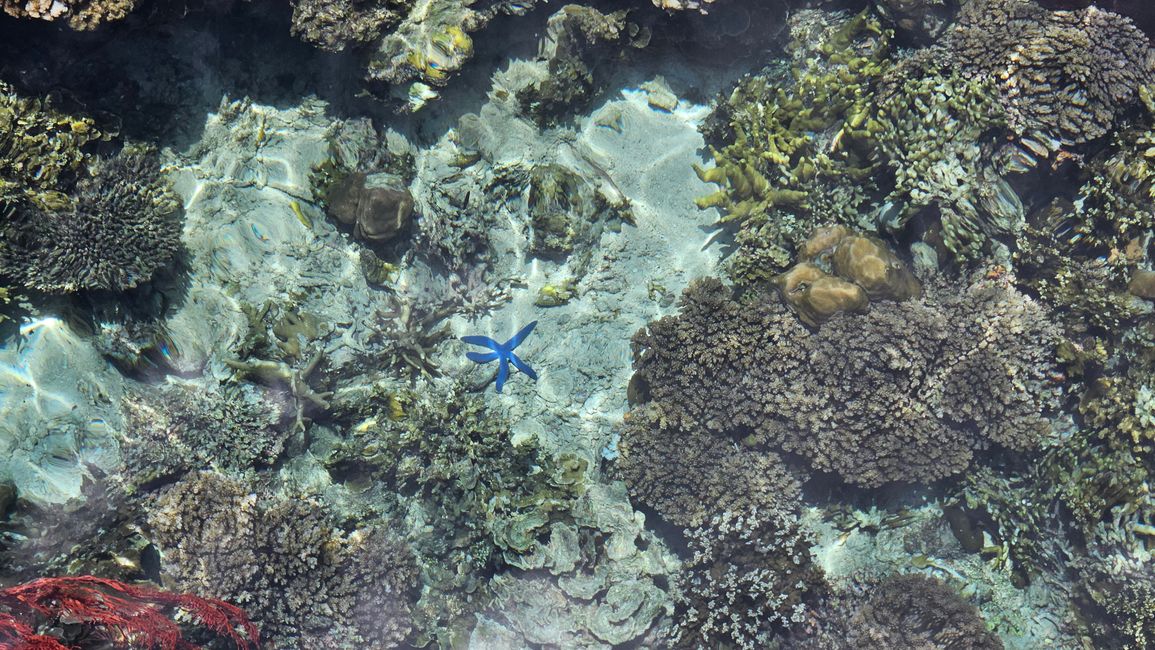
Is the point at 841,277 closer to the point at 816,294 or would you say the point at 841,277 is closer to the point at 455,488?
the point at 816,294

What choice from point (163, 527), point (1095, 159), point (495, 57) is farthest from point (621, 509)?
point (1095, 159)

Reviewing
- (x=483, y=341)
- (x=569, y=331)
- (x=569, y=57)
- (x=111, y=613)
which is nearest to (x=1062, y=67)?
(x=569, y=57)

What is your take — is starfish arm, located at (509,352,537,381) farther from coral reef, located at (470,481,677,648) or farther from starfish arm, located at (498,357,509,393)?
coral reef, located at (470,481,677,648)

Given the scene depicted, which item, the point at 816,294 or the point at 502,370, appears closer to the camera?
the point at 816,294

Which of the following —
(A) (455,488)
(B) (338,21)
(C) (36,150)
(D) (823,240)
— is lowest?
(A) (455,488)

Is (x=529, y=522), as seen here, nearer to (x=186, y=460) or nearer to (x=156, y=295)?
(x=186, y=460)

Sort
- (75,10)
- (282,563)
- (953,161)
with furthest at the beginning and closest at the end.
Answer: (953,161)
(282,563)
(75,10)
